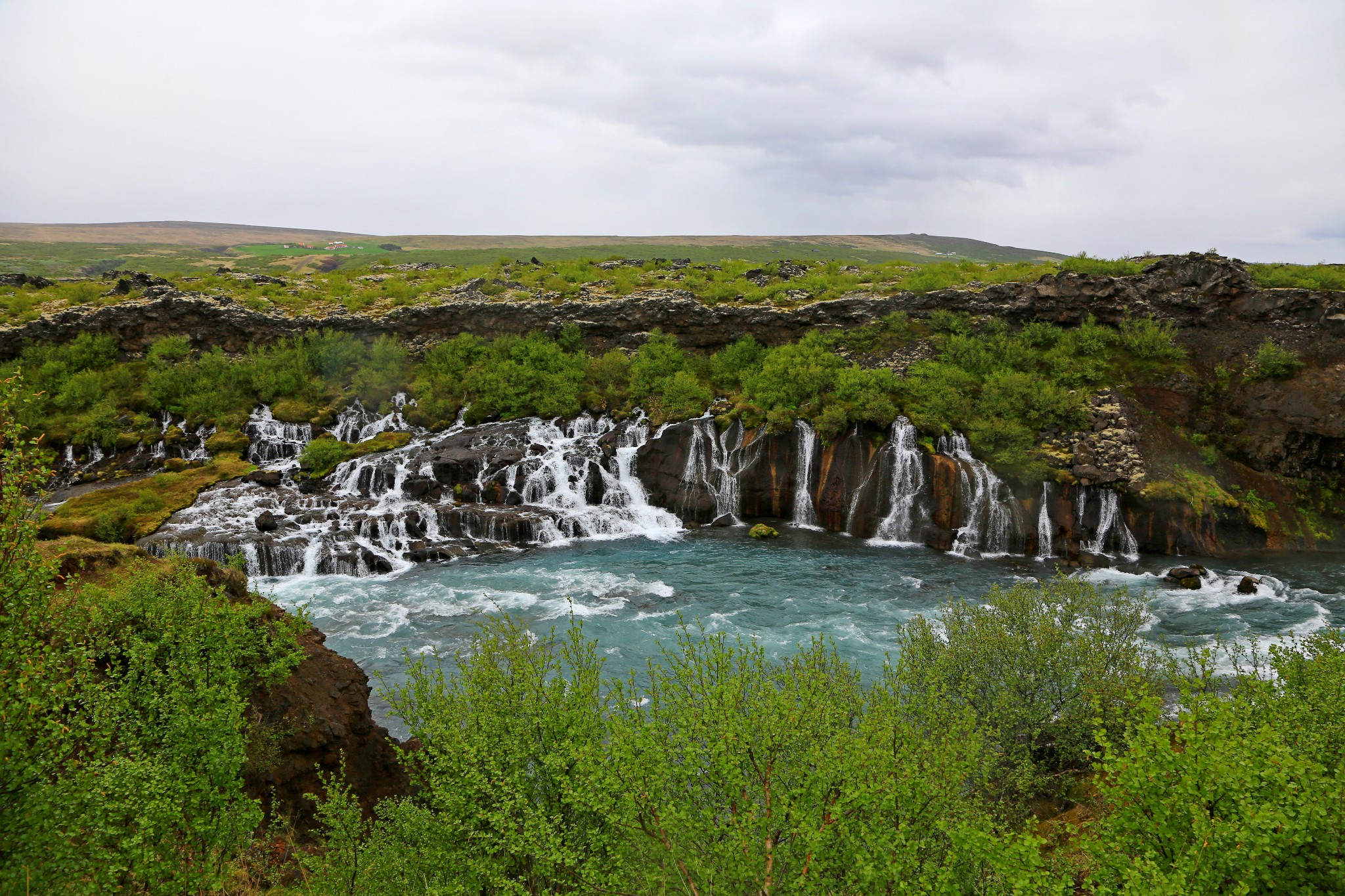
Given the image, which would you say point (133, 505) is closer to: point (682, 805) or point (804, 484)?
point (804, 484)

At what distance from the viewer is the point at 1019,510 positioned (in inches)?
1522

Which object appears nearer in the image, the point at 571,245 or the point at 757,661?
the point at 757,661

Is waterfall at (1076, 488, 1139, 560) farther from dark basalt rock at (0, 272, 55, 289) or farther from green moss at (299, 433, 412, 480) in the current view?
dark basalt rock at (0, 272, 55, 289)

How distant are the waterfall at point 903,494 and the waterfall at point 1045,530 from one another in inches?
258

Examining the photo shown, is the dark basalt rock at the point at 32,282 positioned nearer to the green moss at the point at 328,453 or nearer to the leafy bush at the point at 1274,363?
the green moss at the point at 328,453

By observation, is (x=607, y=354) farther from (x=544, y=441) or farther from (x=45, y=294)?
(x=45, y=294)

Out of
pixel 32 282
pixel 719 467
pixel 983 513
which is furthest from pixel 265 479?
pixel 32 282

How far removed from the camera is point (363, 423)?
54219 millimetres

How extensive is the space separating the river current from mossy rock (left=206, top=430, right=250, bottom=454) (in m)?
18.7

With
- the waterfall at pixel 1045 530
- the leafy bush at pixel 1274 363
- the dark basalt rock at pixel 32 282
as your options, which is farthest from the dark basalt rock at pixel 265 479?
the leafy bush at pixel 1274 363

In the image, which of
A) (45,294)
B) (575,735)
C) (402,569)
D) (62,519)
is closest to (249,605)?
(575,735)

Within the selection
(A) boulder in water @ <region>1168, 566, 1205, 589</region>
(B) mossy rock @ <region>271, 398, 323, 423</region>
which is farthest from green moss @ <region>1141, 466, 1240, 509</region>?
(B) mossy rock @ <region>271, 398, 323, 423</region>

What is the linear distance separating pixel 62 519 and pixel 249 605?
101 ft

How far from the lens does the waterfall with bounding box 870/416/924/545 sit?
41.0 m
